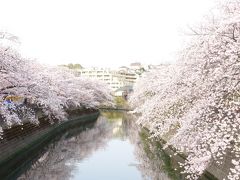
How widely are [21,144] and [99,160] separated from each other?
621 centimetres

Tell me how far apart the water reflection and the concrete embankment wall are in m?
0.88

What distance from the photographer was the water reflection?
22594 millimetres

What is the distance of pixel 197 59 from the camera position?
1274cm

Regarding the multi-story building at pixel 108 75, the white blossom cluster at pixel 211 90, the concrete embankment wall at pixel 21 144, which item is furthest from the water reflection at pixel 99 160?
the multi-story building at pixel 108 75

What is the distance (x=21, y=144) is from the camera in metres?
29.9

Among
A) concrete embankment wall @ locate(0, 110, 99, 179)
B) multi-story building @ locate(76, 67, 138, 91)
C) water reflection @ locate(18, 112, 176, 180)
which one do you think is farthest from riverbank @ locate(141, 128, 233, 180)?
multi-story building @ locate(76, 67, 138, 91)

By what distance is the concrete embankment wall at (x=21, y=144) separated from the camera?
23.7m

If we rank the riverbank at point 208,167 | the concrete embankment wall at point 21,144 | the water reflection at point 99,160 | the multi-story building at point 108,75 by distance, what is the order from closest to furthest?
the riverbank at point 208,167
the water reflection at point 99,160
the concrete embankment wall at point 21,144
the multi-story building at point 108,75

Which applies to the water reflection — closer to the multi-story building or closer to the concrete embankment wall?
the concrete embankment wall

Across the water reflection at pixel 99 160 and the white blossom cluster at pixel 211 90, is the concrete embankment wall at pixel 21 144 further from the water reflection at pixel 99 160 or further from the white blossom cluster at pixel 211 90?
the white blossom cluster at pixel 211 90

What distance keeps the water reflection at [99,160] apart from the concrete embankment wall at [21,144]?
876mm

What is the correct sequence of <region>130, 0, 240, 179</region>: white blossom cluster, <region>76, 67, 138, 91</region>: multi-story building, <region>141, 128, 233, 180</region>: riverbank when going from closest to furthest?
1. <region>130, 0, 240, 179</region>: white blossom cluster
2. <region>141, 128, 233, 180</region>: riverbank
3. <region>76, 67, 138, 91</region>: multi-story building

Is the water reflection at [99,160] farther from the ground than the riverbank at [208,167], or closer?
closer

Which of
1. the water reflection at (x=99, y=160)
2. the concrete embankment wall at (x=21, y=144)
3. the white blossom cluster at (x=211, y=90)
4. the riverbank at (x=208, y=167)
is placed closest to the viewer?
A: the white blossom cluster at (x=211, y=90)
